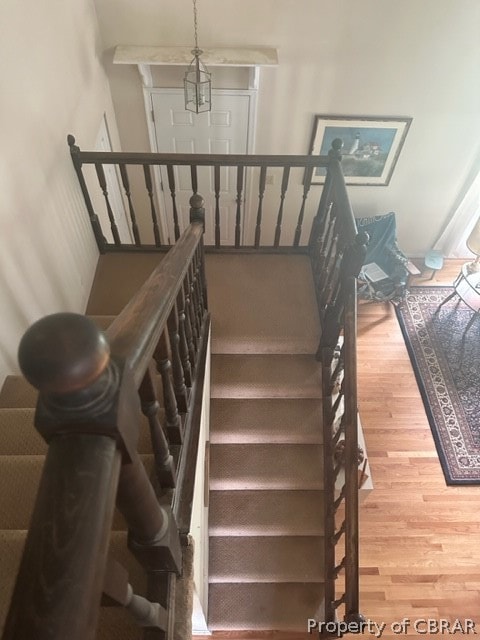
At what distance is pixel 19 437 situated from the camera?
1.58m

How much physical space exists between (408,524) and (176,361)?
8.94 feet

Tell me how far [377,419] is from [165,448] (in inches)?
118

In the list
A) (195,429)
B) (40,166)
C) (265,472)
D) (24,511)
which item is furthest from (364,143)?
(24,511)

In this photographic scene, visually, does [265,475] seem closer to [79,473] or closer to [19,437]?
[19,437]

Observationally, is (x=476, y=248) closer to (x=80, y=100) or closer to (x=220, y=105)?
(x=220, y=105)

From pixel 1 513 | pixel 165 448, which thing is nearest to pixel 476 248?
pixel 165 448

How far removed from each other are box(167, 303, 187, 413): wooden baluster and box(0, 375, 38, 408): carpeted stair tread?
76cm

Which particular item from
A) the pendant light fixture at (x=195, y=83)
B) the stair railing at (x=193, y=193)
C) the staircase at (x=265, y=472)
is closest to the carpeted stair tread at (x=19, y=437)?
the staircase at (x=265, y=472)

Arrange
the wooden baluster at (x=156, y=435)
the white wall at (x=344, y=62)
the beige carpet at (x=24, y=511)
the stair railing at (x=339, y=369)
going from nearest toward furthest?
the wooden baluster at (x=156, y=435), the beige carpet at (x=24, y=511), the stair railing at (x=339, y=369), the white wall at (x=344, y=62)

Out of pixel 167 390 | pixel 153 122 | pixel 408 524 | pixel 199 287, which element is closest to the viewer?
pixel 167 390

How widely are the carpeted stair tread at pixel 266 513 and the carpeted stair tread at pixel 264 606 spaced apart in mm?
366

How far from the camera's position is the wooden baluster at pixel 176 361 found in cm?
123

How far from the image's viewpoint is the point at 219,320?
2.62 meters

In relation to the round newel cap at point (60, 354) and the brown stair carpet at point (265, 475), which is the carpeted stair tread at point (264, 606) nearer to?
the brown stair carpet at point (265, 475)
